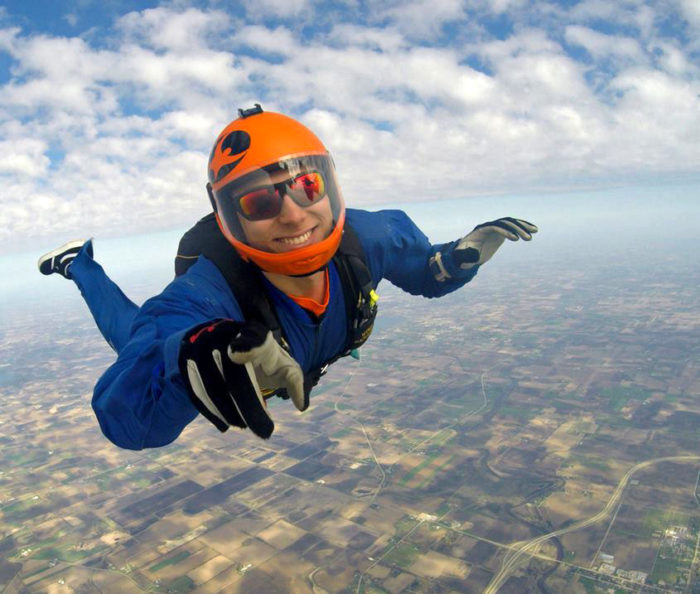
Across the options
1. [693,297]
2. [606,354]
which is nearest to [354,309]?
[606,354]

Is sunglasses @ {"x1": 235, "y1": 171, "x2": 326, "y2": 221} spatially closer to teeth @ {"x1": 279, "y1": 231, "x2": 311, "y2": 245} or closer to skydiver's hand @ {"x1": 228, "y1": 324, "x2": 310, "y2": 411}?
teeth @ {"x1": 279, "y1": 231, "x2": 311, "y2": 245}

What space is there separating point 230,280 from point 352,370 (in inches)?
2820

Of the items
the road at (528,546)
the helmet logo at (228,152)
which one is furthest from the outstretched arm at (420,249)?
the road at (528,546)

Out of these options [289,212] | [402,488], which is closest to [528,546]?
[402,488]

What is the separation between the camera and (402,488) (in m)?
34.9

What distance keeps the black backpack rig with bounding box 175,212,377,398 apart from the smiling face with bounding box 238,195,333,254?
192 mm

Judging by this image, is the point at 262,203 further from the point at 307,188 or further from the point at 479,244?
the point at 479,244

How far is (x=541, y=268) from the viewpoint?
625 ft

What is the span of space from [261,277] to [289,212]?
19.0 inches

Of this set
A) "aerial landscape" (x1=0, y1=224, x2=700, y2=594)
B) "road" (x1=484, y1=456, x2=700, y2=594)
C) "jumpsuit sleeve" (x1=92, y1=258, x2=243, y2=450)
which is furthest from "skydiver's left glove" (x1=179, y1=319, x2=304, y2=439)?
"road" (x1=484, y1=456, x2=700, y2=594)

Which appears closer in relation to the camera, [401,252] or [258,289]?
[258,289]

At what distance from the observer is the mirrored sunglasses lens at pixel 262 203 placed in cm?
289

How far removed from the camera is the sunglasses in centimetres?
289

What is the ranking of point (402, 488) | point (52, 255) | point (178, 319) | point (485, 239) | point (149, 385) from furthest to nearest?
point (402, 488) < point (52, 255) < point (485, 239) < point (178, 319) < point (149, 385)
